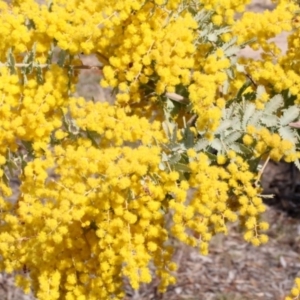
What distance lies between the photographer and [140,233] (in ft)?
4.46

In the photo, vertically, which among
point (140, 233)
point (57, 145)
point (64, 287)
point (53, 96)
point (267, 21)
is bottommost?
point (64, 287)

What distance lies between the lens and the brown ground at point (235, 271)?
3.68m

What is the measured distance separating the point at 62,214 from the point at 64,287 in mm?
300

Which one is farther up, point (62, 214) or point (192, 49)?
point (192, 49)

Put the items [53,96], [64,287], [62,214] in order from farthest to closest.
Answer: [64,287] → [53,96] → [62,214]

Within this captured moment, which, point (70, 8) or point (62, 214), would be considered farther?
point (70, 8)

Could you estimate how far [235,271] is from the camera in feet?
12.9

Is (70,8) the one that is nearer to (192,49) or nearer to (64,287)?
(192,49)

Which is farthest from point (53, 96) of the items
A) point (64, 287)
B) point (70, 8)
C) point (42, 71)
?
point (64, 287)

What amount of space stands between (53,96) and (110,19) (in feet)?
0.74

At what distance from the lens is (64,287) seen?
59.2 inches

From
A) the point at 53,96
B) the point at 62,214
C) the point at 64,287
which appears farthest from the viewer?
the point at 64,287

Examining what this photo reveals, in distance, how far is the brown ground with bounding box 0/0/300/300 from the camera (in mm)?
3678

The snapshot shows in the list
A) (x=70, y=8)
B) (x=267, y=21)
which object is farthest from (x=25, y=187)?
(x=267, y=21)
